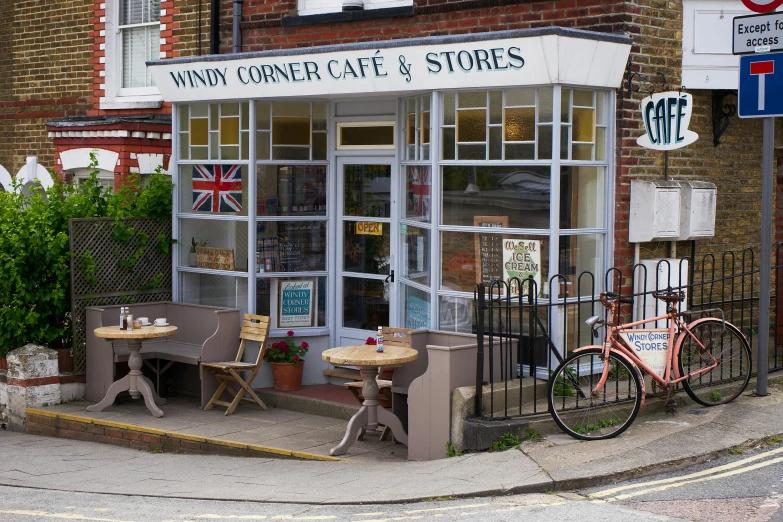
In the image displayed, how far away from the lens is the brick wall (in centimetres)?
1485

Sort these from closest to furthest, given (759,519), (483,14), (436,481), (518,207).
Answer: (759,519) < (436,481) < (518,207) < (483,14)

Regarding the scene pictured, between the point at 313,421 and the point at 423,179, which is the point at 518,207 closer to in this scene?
the point at 423,179

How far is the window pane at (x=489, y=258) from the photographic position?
941cm

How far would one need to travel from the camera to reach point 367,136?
1127 centimetres

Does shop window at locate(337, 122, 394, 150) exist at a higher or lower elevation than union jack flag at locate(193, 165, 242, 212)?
higher

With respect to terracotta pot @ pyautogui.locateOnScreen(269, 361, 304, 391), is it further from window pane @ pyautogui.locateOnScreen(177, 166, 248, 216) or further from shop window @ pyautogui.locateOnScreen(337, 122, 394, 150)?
shop window @ pyautogui.locateOnScreen(337, 122, 394, 150)

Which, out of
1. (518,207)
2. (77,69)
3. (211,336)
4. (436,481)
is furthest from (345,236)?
(77,69)

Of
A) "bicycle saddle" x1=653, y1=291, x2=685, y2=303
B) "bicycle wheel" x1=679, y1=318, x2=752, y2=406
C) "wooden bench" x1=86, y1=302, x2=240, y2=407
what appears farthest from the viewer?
"wooden bench" x1=86, y1=302, x2=240, y2=407

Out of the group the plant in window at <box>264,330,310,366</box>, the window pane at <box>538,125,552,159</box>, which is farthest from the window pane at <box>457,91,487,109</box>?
the plant in window at <box>264,330,310,366</box>

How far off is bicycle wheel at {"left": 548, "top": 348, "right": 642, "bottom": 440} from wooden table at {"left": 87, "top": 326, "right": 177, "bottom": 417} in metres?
4.24

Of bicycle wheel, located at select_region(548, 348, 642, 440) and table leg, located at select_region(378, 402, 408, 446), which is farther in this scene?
table leg, located at select_region(378, 402, 408, 446)

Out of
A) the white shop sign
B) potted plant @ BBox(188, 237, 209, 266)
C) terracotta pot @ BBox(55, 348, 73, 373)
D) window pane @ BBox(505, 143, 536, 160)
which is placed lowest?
terracotta pot @ BBox(55, 348, 73, 373)

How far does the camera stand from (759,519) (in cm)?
645

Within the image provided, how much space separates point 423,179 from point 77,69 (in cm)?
692
